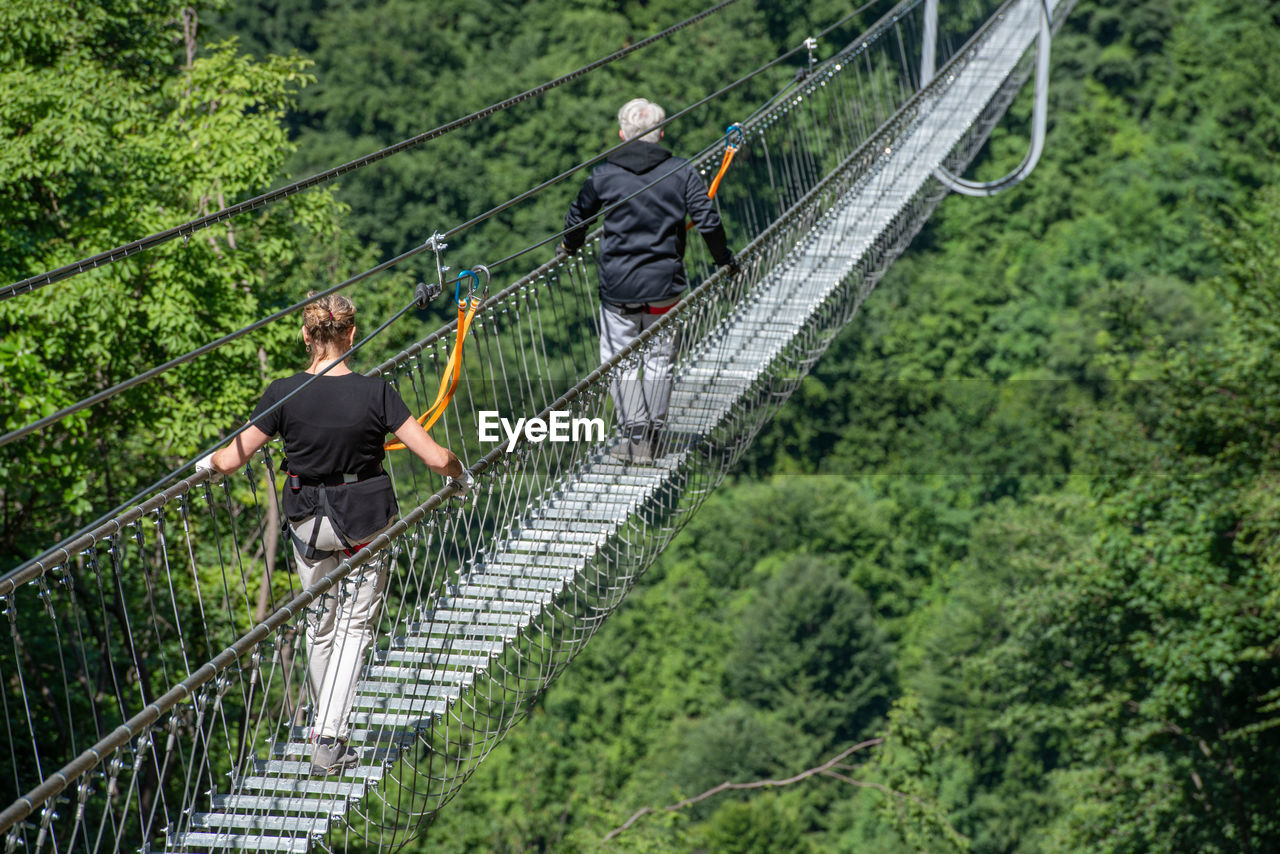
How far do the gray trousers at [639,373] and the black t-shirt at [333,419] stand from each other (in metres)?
2.07

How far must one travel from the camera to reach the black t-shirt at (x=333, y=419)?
3699 mm

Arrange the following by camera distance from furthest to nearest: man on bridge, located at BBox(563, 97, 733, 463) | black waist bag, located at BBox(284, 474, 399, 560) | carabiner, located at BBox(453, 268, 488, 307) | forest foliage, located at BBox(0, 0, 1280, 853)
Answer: forest foliage, located at BBox(0, 0, 1280, 853), man on bridge, located at BBox(563, 97, 733, 463), carabiner, located at BBox(453, 268, 488, 307), black waist bag, located at BBox(284, 474, 399, 560)

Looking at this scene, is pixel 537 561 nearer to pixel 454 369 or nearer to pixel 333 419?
pixel 454 369

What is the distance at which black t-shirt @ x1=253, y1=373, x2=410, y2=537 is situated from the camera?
3701 mm

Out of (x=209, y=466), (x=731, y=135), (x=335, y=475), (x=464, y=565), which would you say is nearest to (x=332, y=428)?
(x=335, y=475)

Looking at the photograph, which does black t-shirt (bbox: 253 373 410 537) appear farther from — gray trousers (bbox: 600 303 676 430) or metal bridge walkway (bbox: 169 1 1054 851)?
gray trousers (bbox: 600 303 676 430)

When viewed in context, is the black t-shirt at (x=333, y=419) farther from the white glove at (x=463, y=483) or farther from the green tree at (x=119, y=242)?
the green tree at (x=119, y=242)

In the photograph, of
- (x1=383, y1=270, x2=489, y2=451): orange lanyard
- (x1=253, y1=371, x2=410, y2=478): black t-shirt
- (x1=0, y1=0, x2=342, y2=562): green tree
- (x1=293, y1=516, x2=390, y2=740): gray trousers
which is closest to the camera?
(x1=253, y1=371, x2=410, y2=478): black t-shirt

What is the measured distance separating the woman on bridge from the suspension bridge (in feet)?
0.26

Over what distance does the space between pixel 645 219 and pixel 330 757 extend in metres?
→ 2.46

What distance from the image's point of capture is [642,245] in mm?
5637

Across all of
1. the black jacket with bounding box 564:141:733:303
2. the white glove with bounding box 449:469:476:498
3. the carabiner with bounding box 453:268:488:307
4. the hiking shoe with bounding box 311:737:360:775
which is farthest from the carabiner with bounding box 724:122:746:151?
the hiking shoe with bounding box 311:737:360:775

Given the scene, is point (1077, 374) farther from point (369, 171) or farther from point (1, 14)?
point (1, 14)

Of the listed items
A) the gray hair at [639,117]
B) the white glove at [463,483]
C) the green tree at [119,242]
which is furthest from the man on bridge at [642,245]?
the green tree at [119,242]
